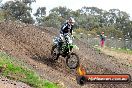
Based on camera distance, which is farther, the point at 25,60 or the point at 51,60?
the point at 51,60

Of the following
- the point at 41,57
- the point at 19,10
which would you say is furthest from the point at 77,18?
the point at 41,57

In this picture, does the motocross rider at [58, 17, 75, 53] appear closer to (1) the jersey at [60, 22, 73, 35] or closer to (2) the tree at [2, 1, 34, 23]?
(1) the jersey at [60, 22, 73, 35]

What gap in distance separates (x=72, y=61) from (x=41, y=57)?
87.5 inches

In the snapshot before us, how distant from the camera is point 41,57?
22609 millimetres

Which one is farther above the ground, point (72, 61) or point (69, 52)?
point (69, 52)

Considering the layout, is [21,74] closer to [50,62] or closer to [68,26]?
[68,26]

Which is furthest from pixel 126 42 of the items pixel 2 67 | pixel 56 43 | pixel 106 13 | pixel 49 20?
pixel 106 13

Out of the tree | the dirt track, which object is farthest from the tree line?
the dirt track

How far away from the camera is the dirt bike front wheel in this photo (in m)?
20.7

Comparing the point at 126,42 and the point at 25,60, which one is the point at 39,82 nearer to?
the point at 25,60

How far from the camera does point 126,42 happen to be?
5072 centimetres

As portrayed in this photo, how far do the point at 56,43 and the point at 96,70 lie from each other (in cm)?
496

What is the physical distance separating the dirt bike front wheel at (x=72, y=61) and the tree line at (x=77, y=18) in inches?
1820

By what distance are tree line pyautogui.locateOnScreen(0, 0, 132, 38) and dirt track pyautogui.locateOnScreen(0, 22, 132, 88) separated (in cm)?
3925
